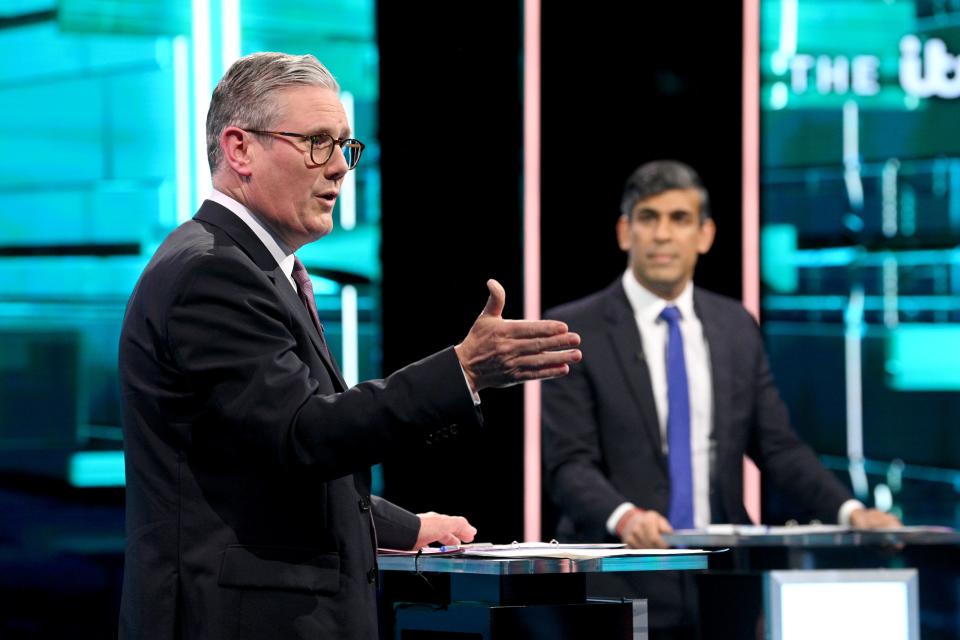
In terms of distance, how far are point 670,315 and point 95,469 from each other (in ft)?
5.91

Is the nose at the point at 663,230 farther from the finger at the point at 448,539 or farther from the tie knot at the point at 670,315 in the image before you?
the finger at the point at 448,539

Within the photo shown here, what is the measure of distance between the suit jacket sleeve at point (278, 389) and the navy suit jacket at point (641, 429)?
6.23 feet

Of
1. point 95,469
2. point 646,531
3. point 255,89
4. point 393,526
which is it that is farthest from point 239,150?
point 95,469

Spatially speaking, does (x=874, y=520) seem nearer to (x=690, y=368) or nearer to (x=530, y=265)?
(x=690, y=368)

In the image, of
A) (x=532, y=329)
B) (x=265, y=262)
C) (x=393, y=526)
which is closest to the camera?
(x=532, y=329)

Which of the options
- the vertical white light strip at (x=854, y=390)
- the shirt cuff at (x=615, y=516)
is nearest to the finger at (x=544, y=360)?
the shirt cuff at (x=615, y=516)

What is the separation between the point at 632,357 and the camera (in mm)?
3914

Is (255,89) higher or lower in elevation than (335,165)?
higher

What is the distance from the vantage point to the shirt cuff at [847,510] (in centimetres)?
368

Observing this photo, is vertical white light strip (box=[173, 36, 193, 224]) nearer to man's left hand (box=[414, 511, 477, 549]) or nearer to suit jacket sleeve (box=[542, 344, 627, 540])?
suit jacket sleeve (box=[542, 344, 627, 540])

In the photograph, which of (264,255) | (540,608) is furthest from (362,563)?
(264,255)

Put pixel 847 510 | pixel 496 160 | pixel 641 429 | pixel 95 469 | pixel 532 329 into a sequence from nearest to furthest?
pixel 532 329 < pixel 847 510 < pixel 641 429 < pixel 496 160 < pixel 95 469

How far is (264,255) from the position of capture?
2.02 meters

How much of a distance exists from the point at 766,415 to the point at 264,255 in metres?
2.27
